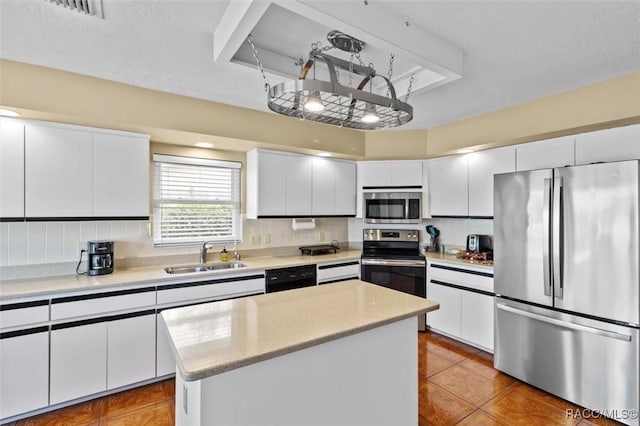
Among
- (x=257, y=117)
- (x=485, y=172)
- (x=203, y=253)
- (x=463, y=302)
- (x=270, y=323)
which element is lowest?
(x=463, y=302)

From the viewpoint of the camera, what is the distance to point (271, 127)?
129 inches

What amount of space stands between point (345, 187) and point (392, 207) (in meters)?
0.67

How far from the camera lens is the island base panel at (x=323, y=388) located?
1390 millimetres

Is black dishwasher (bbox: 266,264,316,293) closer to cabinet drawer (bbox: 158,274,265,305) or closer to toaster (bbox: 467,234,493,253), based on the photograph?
cabinet drawer (bbox: 158,274,265,305)

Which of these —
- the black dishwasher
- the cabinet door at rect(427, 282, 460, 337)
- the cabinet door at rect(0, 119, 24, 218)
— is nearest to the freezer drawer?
the cabinet door at rect(427, 282, 460, 337)

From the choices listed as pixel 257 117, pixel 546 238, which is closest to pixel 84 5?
pixel 257 117

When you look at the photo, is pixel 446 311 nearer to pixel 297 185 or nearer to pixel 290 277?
pixel 290 277

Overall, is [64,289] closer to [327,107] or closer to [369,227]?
[327,107]

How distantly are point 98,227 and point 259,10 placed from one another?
251 centimetres

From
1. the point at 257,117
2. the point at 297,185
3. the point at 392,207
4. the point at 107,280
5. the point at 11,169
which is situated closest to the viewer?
the point at 11,169

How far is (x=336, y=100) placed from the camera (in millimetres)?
1590

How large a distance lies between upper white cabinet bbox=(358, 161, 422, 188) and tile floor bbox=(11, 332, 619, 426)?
2.19 m

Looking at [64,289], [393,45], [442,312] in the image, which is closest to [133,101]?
[64,289]

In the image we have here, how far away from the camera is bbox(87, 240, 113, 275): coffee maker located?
268 cm
